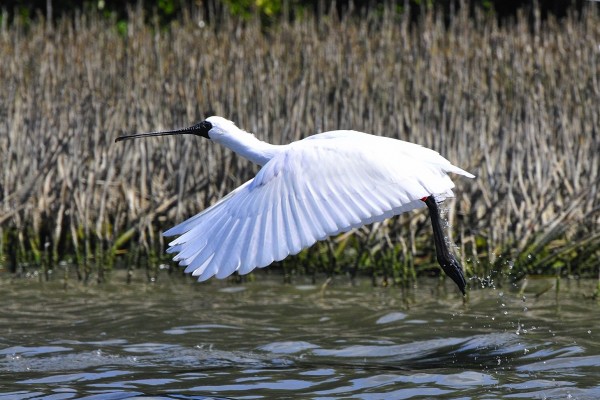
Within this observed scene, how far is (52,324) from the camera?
23.6ft

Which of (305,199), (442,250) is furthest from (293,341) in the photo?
(305,199)

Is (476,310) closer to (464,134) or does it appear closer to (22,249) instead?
(464,134)

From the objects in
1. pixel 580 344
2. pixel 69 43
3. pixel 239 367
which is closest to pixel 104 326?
pixel 239 367

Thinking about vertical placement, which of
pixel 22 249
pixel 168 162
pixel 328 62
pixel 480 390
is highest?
pixel 328 62

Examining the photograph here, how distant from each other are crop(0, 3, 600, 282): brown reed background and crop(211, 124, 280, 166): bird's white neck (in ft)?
7.08

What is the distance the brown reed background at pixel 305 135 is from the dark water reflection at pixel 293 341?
37 cm

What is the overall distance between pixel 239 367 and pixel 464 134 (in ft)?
11.5

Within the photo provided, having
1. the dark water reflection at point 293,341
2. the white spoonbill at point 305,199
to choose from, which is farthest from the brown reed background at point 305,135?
the white spoonbill at point 305,199

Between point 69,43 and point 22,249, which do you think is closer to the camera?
point 22,249

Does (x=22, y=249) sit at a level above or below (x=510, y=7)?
below

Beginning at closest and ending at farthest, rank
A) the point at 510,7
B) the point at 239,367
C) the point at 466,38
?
the point at 239,367, the point at 466,38, the point at 510,7

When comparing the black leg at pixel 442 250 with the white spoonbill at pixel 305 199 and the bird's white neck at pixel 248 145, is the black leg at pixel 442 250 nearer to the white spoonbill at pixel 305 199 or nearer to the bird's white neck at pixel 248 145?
the white spoonbill at pixel 305 199

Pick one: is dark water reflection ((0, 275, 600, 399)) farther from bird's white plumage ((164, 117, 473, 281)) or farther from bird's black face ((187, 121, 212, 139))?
bird's black face ((187, 121, 212, 139))

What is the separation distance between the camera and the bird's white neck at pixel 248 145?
6.12 m
